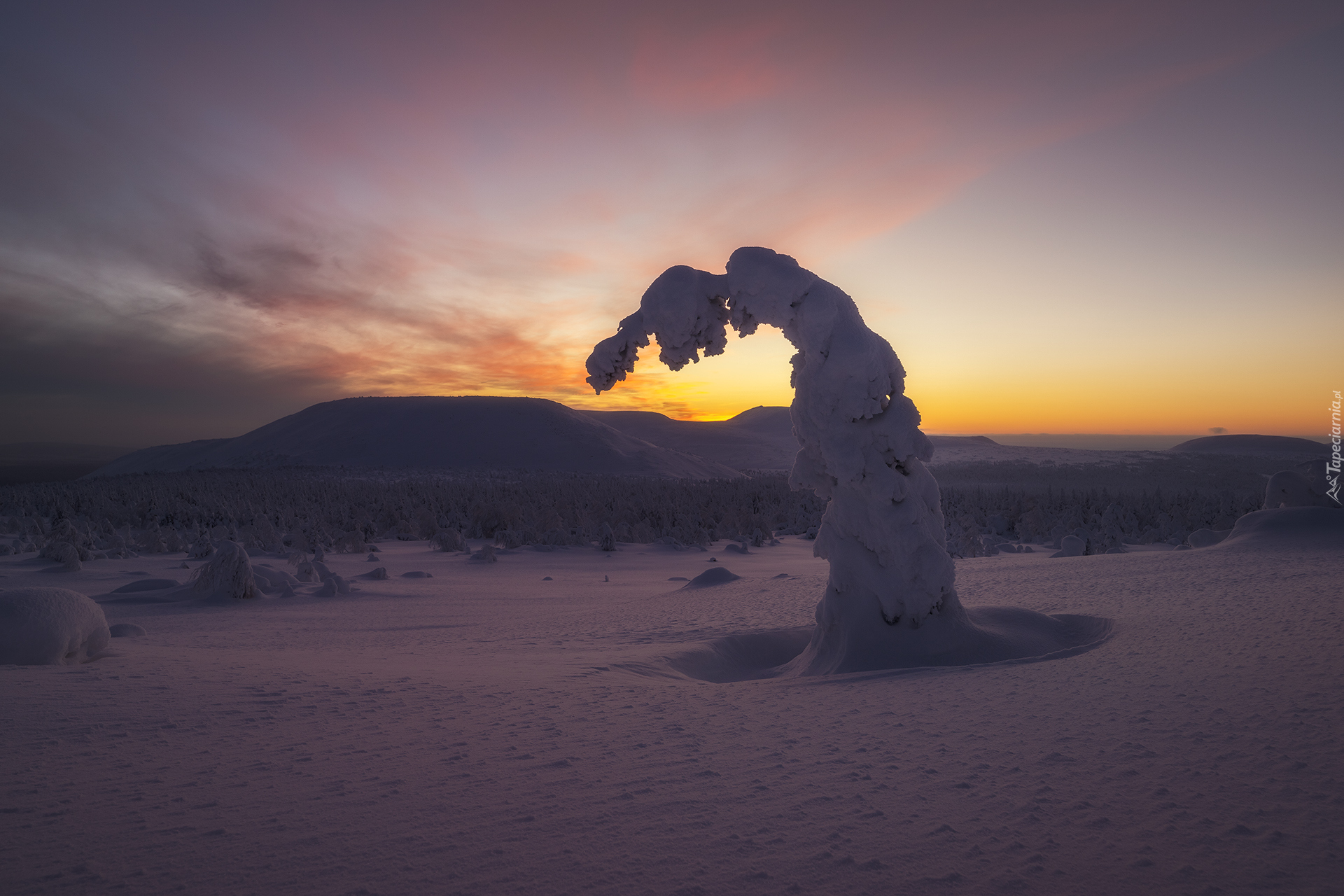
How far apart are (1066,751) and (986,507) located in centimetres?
2191

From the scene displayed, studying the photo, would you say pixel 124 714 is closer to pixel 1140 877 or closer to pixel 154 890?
pixel 154 890

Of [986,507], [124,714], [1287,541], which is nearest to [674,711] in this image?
[124,714]

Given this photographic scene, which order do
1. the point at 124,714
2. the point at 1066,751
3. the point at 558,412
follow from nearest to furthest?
1. the point at 1066,751
2. the point at 124,714
3. the point at 558,412

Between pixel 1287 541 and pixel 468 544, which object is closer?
pixel 1287 541

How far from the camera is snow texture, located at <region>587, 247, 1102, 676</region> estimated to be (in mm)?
5855

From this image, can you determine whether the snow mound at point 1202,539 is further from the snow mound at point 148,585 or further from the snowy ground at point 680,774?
the snow mound at point 148,585

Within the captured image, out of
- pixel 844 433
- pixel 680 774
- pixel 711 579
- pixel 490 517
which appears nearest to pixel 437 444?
pixel 490 517

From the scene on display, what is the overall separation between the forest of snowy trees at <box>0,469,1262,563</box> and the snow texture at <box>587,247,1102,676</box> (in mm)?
9701

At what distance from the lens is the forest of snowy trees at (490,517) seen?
15695 mm

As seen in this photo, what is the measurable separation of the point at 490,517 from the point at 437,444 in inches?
1405

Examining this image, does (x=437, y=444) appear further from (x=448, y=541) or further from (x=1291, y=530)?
(x=1291, y=530)

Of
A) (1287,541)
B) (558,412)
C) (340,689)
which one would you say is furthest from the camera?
(558,412)

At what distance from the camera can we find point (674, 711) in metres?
4.03

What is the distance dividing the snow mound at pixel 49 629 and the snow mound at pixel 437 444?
40.2m
